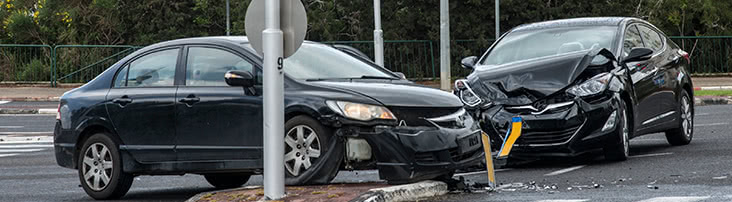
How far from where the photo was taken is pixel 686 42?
39219mm

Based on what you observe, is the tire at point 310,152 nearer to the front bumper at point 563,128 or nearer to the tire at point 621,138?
the front bumper at point 563,128

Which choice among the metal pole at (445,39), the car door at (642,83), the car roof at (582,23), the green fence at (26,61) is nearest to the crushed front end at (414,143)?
the car door at (642,83)

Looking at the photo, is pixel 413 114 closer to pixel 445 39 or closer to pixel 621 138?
pixel 621 138

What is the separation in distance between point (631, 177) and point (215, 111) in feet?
12.1

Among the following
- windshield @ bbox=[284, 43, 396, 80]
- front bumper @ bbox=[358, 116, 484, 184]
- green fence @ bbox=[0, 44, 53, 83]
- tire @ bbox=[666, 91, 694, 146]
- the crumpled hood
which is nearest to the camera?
front bumper @ bbox=[358, 116, 484, 184]

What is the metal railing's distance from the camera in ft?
121

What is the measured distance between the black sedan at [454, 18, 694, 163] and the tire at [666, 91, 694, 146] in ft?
2.26

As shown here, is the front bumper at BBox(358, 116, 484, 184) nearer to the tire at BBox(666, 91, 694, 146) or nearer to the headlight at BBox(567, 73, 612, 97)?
the headlight at BBox(567, 73, 612, 97)

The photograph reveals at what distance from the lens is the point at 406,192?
905 cm

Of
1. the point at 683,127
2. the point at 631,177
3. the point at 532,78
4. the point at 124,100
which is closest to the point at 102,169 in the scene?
the point at 124,100

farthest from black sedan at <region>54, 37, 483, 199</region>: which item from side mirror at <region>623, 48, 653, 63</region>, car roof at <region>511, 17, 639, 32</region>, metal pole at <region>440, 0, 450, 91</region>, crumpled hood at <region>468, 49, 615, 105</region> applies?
metal pole at <region>440, 0, 450, 91</region>

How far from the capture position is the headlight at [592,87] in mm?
11711

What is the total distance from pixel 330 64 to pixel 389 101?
116 centimetres

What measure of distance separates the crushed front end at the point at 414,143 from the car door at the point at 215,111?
885mm
